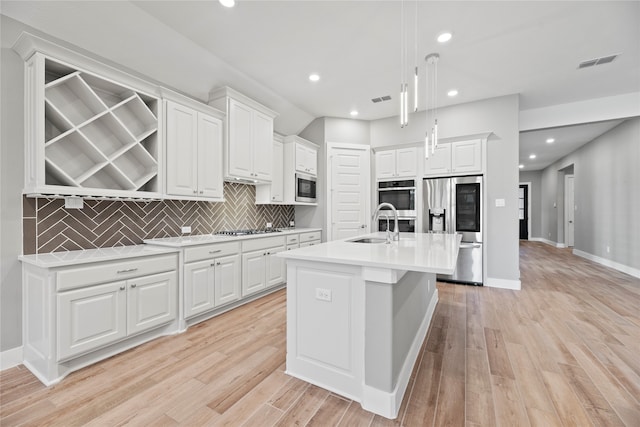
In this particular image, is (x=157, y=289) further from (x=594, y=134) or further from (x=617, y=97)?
(x=594, y=134)

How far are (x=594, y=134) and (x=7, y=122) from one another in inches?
366

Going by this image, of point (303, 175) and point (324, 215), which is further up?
point (303, 175)

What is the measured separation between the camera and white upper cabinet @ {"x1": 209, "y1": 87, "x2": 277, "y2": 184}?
344cm

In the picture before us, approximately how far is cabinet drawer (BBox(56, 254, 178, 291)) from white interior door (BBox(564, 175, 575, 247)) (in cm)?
1088

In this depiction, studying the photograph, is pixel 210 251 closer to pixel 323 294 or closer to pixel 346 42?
pixel 323 294

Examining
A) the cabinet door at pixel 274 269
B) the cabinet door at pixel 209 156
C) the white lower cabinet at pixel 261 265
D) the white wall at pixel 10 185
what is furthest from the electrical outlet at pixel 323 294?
the white wall at pixel 10 185

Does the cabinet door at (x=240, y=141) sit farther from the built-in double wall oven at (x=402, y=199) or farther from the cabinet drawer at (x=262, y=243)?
the built-in double wall oven at (x=402, y=199)

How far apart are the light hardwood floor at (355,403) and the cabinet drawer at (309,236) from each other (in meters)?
1.57

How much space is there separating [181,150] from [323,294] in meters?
2.27

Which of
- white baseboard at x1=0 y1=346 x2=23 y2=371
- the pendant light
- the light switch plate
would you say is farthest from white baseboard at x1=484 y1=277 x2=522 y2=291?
white baseboard at x1=0 y1=346 x2=23 y2=371

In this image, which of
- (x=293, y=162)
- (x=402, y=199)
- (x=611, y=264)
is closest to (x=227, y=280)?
(x=293, y=162)

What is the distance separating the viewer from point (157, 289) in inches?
98.4

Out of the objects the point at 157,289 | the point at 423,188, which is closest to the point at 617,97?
the point at 423,188

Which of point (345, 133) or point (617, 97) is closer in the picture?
point (617, 97)
